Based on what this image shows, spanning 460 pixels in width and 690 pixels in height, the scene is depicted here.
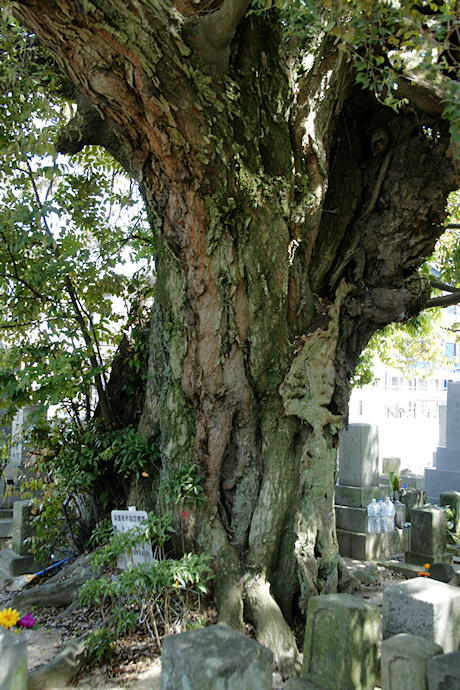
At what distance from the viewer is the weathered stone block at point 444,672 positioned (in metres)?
2.26

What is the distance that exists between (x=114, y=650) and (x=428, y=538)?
4126mm

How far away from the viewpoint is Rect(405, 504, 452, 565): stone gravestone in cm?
622

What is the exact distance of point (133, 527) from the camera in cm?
419

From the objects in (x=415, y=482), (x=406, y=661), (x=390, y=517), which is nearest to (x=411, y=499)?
(x=390, y=517)

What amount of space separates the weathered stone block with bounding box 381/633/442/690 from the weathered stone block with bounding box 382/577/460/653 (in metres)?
0.55

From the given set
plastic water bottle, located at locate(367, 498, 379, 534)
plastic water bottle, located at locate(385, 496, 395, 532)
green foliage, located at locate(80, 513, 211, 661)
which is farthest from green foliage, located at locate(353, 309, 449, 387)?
green foliage, located at locate(80, 513, 211, 661)

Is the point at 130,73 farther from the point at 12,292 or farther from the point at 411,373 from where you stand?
the point at 411,373

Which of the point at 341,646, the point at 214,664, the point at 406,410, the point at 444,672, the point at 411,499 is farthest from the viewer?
the point at 406,410

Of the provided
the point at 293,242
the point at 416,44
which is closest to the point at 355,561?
the point at 293,242

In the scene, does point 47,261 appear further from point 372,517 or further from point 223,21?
point 372,517

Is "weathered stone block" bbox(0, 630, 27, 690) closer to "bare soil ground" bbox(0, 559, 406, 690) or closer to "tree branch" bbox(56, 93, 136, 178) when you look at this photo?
"bare soil ground" bbox(0, 559, 406, 690)

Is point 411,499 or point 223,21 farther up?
point 223,21

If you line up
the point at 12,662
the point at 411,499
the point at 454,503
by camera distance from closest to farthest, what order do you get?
the point at 12,662 < the point at 411,499 < the point at 454,503

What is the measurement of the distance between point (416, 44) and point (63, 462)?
14.8 feet
